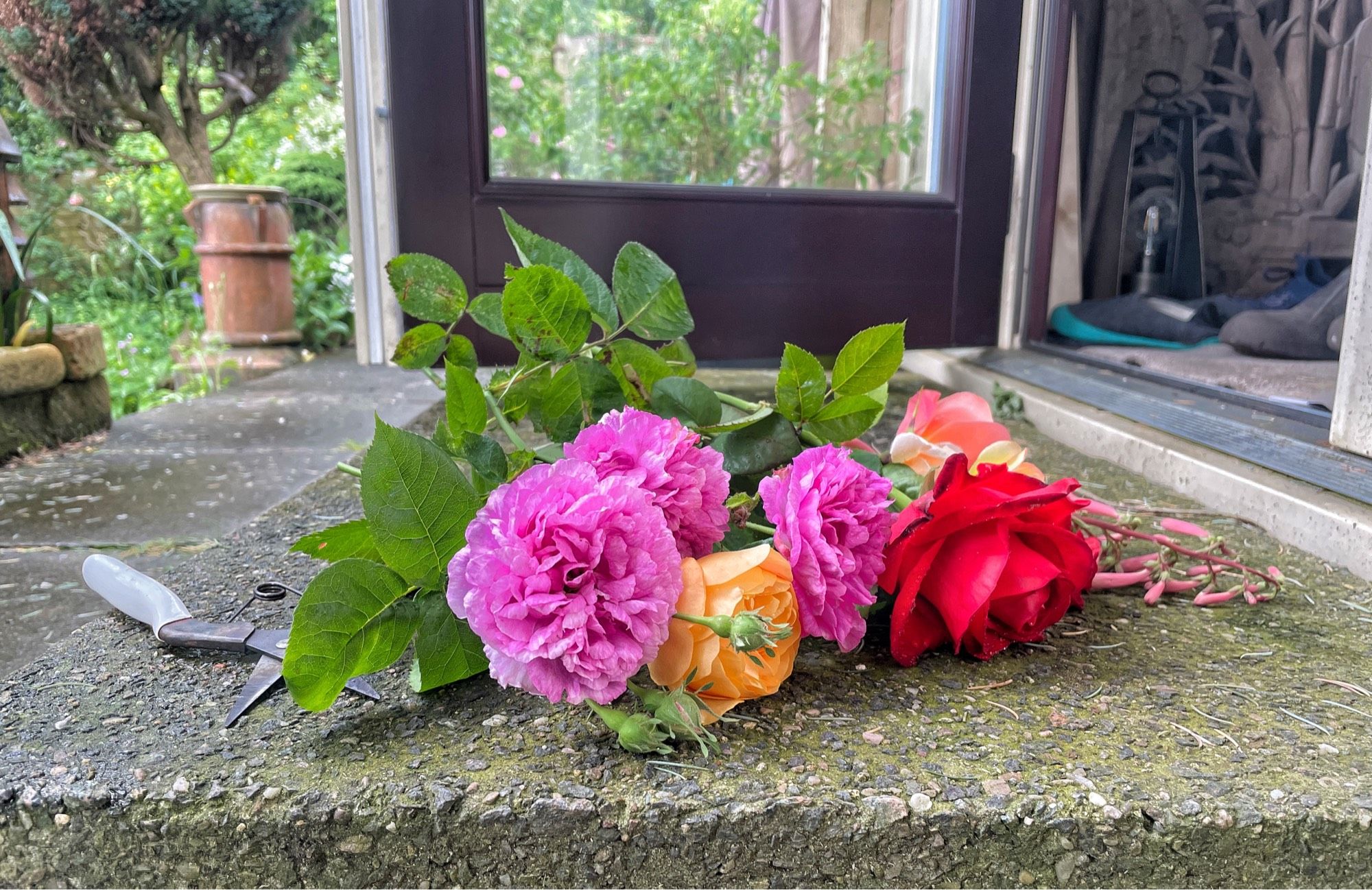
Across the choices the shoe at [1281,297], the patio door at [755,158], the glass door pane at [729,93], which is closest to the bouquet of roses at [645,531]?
the patio door at [755,158]

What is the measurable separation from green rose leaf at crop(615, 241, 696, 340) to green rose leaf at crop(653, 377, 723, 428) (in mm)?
64

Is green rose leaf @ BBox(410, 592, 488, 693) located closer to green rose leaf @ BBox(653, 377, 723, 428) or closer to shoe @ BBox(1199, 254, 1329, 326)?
green rose leaf @ BBox(653, 377, 723, 428)

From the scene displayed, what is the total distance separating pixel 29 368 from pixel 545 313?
64.2 inches

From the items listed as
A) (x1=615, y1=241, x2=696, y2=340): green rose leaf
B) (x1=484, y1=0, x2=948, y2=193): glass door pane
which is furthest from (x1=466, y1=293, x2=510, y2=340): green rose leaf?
(x1=484, y1=0, x2=948, y2=193): glass door pane

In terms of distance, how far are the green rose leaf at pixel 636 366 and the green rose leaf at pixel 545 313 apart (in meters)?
0.05

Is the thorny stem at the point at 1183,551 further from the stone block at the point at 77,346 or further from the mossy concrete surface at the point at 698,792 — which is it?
the stone block at the point at 77,346

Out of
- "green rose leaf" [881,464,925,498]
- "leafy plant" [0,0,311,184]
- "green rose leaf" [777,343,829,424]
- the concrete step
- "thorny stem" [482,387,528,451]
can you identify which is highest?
"leafy plant" [0,0,311,184]

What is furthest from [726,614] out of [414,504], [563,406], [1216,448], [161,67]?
[161,67]

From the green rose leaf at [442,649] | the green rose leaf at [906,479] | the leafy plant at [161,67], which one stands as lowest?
the green rose leaf at [442,649]

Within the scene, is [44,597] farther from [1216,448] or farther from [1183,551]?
[1216,448]

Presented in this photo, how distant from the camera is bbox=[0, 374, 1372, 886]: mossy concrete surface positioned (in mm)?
495

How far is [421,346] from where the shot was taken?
771 mm

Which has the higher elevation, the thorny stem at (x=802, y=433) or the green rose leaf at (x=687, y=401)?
the green rose leaf at (x=687, y=401)

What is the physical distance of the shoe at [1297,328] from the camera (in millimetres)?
1776
